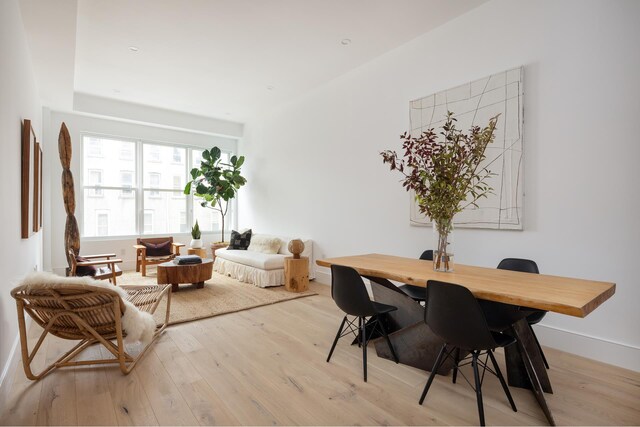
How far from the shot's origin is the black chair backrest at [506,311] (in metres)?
2.15

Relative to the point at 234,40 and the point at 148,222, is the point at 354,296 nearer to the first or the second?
the point at 234,40

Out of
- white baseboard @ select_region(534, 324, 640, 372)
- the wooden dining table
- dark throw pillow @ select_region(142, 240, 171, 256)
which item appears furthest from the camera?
dark throw pillow @ select_region(142, 240, 171, 256)

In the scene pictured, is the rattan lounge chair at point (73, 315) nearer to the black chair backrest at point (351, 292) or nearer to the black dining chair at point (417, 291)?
the black chair backrest at point (351, 292)

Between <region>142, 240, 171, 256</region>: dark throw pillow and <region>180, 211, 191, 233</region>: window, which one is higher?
<region>180, 211, 191, 233</region>: window

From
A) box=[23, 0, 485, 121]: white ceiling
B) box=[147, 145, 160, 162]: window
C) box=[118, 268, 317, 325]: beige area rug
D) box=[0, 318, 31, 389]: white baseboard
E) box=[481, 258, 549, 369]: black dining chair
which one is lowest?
box=[118, 268, 317, 325]: beige area rug

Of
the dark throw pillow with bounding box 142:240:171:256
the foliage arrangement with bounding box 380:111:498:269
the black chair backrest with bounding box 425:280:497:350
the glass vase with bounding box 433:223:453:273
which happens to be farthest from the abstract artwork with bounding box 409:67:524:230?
the dark throw pillow with bounding box 142:240:171:256

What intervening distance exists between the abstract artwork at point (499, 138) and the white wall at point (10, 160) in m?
3.71

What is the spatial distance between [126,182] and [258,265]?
3.59 m

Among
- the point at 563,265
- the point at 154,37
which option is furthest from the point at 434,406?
the point at 154,37

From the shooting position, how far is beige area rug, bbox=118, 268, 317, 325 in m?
3.81

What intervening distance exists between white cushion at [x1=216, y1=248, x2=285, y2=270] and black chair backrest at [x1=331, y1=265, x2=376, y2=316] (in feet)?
9.06

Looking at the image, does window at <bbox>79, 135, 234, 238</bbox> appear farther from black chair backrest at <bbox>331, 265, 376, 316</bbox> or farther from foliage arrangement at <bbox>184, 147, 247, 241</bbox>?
black chair backrest at <bbox>331, 265, 376, 316</bbox>

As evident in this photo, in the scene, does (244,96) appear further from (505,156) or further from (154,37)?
(505,156)

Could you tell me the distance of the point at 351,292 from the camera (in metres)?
2.42
